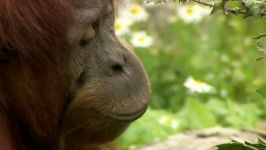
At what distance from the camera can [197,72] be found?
233 inches

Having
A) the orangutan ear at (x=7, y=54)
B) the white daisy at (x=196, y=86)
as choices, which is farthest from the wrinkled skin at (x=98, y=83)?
the white daisy at (x=196, y=86)

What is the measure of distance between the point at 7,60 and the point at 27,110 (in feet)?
0.62

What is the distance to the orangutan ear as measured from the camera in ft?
10.4

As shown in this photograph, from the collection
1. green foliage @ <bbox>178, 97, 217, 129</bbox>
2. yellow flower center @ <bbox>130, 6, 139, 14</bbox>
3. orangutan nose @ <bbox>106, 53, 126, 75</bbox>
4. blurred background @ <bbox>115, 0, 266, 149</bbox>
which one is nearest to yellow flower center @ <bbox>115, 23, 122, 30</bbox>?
blurred background @ <bbox>115, 0, 266, 149</bbox>

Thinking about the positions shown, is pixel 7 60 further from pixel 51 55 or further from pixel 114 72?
pixel 114 72

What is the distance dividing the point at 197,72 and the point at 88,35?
8.65 ft

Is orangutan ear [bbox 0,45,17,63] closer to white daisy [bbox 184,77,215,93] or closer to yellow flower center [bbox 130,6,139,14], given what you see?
white daisy [bbox 184,77,215,93]

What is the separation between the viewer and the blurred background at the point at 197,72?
500cm

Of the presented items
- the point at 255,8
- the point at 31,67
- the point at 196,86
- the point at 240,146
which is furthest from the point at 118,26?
the point at 255,8

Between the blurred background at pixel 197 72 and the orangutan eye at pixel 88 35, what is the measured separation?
150 centimetres

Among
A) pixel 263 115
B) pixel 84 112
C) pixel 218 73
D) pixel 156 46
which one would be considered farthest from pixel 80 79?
pixel 156 46

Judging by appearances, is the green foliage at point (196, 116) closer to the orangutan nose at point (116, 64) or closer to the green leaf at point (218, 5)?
the orangutan nose at point (116, 64)

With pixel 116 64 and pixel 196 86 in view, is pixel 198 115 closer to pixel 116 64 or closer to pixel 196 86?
pixel 196 86

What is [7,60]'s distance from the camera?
10.5 ft
